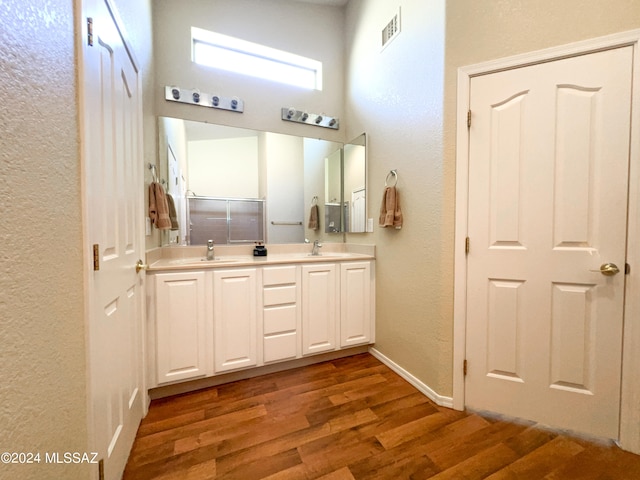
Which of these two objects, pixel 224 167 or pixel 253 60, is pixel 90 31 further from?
pixel 253 60

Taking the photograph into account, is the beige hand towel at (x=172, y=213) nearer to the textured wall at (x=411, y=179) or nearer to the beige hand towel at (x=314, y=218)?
the beige hand towel at (x=314, y=218)

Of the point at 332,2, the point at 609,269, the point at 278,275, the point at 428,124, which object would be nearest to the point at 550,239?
the point at 609,269

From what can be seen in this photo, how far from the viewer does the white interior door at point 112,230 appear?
Result: 0.83 metres

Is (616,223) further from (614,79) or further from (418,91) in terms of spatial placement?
(418,91)

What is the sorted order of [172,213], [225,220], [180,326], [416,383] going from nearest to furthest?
[180,326] < [416,383] < [172,213] < [225,220]

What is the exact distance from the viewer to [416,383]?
1788 millimetres

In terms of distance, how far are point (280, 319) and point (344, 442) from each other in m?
0.88

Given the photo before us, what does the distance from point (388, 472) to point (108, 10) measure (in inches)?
90.3

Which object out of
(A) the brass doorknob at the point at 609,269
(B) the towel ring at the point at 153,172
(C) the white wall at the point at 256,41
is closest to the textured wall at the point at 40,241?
(B) the towel ring at the point at 153,172

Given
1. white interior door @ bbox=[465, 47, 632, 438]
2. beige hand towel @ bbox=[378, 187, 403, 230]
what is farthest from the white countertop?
white interior door @ bbox=[465, 47, 632, 438]

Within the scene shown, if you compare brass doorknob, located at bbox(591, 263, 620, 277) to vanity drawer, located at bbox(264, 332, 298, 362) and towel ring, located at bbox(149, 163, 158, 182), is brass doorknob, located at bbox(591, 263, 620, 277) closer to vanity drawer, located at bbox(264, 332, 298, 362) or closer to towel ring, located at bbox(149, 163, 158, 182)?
vanity drawer, located at bbox(264, 332, 298, 362)

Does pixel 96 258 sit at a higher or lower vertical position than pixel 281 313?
higher

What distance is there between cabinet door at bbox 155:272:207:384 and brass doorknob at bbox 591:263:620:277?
7.42 ft

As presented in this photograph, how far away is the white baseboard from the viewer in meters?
1.59
